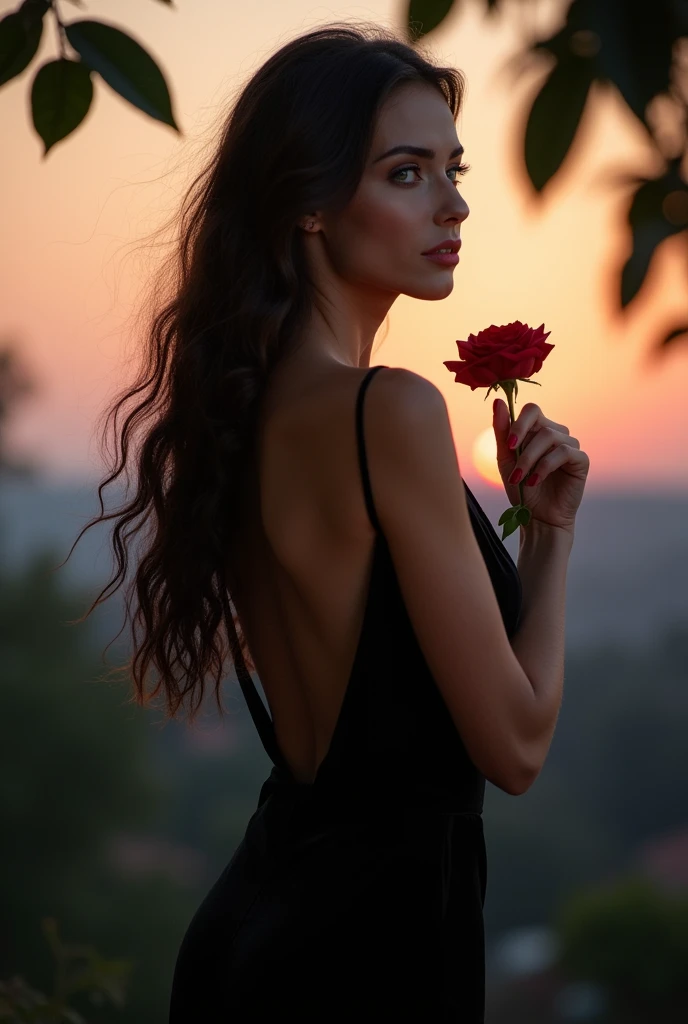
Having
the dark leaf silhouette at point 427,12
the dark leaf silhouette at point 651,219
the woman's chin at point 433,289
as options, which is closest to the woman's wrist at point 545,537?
the woman's chin at point 433,289

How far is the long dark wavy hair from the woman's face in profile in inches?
0.9

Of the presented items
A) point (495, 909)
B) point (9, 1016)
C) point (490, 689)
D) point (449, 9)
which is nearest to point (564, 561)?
point (490, 689)

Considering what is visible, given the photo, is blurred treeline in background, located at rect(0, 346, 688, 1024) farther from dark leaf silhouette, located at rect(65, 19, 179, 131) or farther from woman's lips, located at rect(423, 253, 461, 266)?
dark leaf silhouette, located at rect(65, 19, 179, 131)

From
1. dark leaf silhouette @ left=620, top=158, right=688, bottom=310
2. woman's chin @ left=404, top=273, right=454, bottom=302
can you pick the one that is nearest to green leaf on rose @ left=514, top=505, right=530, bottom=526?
woman's chin @ left=404, top=273, right=454, bottom=302

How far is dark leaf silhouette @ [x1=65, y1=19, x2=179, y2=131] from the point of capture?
95cm

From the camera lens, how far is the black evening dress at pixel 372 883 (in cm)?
139

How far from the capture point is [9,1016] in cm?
220

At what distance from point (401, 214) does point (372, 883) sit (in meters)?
0.80

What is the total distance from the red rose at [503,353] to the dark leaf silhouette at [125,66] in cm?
66

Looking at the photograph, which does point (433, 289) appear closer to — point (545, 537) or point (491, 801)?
point (545, 537)

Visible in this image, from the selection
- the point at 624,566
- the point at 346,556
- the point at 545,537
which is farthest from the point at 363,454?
the point at 624,566

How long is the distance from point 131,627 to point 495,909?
24.0m

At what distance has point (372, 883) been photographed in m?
1.40

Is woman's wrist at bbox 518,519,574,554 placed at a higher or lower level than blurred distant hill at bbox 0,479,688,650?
lower
